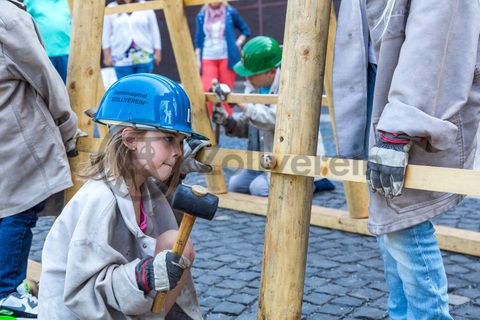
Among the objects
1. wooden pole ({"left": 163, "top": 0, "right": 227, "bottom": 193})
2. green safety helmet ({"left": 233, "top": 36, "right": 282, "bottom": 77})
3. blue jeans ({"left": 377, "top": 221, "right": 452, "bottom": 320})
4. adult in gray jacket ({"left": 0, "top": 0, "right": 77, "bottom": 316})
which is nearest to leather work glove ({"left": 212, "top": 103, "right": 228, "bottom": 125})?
wooden pole ({"left": 163, "top": 0, "right": 227, "bottom": 193})

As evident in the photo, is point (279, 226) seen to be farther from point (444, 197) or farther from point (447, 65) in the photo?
point (447, 65)

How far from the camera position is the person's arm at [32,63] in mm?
2965

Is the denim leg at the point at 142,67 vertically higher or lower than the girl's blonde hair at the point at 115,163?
lower

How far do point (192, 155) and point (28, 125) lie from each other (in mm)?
837

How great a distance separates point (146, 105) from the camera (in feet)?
7.57

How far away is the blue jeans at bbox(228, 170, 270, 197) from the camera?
5516 mm

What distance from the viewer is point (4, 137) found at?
3068mm

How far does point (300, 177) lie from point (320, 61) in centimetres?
40

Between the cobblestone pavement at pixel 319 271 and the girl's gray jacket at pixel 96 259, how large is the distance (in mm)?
991

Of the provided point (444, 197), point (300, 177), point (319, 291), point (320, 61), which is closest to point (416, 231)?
point (444, 197)

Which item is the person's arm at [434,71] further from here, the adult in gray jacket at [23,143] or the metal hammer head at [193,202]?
the adult in gray jacket at [23,143]

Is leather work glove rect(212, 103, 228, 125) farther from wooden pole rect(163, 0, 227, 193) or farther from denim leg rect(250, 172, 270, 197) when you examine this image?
denim leg rect(250, 172, 270, 197)

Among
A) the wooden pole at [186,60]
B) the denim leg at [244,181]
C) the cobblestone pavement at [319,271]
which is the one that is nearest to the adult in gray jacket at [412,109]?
the cobblestone pavement at [319,271]

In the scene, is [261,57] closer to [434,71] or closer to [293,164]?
[293,164]
